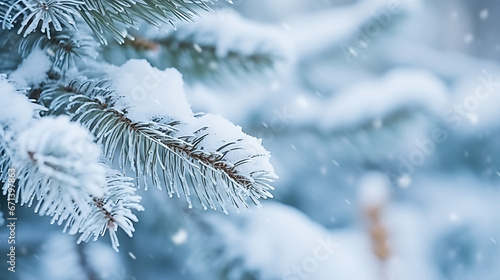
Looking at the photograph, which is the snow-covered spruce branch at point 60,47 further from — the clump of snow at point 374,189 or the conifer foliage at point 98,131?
the clump of snow at point 374,189

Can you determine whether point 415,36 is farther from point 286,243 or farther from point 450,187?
point 286,243

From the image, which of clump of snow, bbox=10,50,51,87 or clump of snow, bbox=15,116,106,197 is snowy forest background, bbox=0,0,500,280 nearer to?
clump of snow, bbox=10,50,51,87

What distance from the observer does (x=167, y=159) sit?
26 centimetres

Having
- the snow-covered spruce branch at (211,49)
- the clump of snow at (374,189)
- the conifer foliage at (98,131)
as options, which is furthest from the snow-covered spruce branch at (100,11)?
the clump of snow at (374,189)

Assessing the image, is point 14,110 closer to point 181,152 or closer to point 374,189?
point 181,152

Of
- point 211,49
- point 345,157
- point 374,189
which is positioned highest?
point 211,49

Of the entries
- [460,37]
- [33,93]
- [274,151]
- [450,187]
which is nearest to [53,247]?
[33,93]

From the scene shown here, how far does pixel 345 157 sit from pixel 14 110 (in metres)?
0.68

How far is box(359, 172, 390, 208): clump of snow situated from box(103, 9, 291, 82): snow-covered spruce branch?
78cm

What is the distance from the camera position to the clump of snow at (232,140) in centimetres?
25

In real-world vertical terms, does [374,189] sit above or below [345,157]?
below

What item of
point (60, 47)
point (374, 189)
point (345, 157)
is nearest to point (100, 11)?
point (60, 47)

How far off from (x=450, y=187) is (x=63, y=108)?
1161mm

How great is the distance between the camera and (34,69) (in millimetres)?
310
